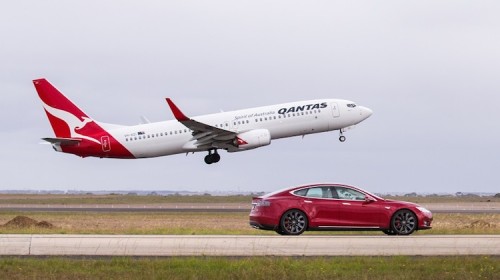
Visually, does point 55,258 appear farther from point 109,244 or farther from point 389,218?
point 389,218

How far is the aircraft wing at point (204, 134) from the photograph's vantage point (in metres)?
58.3

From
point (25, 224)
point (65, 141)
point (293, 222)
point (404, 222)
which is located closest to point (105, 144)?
point (65, 141)

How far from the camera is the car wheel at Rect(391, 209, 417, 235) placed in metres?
26.4

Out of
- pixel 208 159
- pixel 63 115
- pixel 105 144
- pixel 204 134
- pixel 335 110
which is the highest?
pixel 335 110

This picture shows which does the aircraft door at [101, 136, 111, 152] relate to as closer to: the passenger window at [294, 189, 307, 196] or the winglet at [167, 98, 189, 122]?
the winglet at [167, 98, 189, 122]

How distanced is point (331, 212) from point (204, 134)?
3513 centimetres

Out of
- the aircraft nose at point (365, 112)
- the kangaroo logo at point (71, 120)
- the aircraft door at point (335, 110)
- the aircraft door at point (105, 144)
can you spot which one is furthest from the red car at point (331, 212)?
the kangaroo logo at point (71, 120)

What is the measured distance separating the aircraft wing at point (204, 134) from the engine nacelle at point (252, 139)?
56cm

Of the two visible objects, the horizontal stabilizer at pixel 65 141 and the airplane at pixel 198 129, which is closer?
the airplane at pixel 198 129

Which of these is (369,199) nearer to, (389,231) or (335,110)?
(389,231)

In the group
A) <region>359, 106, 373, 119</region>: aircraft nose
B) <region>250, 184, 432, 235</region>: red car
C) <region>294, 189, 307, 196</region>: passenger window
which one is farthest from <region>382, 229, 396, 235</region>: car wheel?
<region>359, 106, 373, 119</region>: aircraft nose

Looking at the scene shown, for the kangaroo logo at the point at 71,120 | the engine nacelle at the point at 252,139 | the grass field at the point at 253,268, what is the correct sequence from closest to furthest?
the grass field at the point at 253,268 → the engine nacelle at the point at 252,139 → the kangaroo logo at the point at 71,120

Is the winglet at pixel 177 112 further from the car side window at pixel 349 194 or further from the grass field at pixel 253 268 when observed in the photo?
the grass field at pixel 253 268

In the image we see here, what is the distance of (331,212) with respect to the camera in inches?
1034
